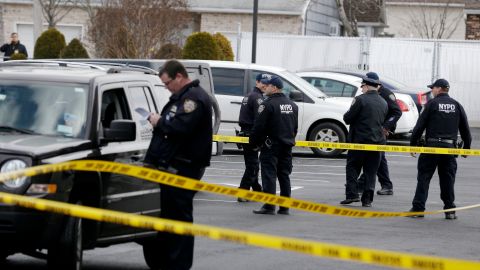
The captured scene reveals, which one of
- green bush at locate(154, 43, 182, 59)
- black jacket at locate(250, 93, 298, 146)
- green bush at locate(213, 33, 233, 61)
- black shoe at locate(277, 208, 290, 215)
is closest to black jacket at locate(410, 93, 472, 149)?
black jacket at locate(250, 93, 298, 146)

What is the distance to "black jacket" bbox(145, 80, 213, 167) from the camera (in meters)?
9.55

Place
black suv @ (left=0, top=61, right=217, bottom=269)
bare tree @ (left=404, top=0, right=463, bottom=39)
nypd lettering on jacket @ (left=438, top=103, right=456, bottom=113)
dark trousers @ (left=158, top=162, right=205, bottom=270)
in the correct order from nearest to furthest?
black suv @ (left=0, top=61, right=217, bottom=269) → dark trousers @ (left=158, top=162, right=205, bottom=270) → nypd lettering on jacket @ (left=438, top=103, right=456, bottom=113) → bare tree @ (left=404, top=0, right=463, bottom=39)

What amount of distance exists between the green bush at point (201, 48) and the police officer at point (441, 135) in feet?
52.0

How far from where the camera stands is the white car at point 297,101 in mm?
22812

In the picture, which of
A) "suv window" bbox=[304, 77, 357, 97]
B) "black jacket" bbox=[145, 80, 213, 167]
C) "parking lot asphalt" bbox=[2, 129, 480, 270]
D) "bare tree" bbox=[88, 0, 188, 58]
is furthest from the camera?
"bare tree" bbox=[88, 0, 188, 58]

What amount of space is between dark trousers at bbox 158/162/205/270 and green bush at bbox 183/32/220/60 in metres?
21.1

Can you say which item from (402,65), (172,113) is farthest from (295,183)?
(402,65)

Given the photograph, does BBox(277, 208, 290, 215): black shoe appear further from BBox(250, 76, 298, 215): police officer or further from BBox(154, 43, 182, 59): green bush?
BBox(154, 43, 182, 59): green bush

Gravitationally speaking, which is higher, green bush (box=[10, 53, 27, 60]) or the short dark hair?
the short dark hair

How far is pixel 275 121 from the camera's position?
48.7 feet

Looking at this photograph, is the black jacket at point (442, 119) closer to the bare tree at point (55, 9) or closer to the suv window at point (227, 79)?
the suv window at point (227, 79)

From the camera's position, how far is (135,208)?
10039 mm

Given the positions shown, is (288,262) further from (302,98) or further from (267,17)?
(267,17)

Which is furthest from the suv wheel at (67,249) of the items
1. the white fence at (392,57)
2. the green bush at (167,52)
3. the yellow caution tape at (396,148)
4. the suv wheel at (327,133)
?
the white fence at (392,57)
